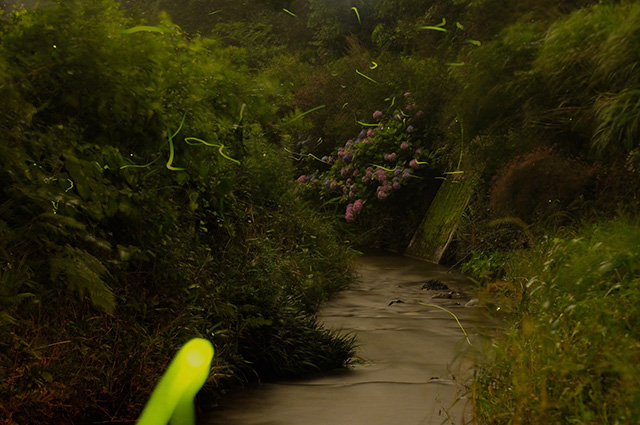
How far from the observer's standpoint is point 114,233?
16.4ft

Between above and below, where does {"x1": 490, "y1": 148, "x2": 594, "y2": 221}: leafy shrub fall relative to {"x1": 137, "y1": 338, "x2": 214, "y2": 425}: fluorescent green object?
above

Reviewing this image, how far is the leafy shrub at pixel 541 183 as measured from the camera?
27.8 ft

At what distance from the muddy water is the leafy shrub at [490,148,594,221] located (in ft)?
3.86

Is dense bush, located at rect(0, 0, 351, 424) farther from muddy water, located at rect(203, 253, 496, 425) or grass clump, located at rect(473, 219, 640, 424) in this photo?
grass clump, located at rect(473, 219, 640, 424)

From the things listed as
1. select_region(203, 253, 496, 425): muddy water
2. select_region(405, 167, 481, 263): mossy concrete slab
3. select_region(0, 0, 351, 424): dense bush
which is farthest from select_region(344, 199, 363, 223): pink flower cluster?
select_region(0, 0, 351, 424): dense bush

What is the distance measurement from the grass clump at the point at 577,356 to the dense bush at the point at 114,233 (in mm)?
1680

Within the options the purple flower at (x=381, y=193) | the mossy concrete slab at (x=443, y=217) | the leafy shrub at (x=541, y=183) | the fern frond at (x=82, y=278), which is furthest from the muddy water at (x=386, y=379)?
the purple flower at (x=381, y=193)

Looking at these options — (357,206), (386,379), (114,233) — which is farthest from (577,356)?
(357,206)

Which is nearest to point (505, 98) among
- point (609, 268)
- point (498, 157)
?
point (498, 157)

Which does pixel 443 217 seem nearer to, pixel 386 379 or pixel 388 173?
pixel 388 173

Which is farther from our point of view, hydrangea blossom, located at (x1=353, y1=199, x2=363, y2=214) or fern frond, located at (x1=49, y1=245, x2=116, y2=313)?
hydrangea blossom, located at (x1=353, y1=199, x2=363, y2=214)

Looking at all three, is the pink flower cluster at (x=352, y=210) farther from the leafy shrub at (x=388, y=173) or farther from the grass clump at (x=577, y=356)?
the grass clump at (x=577, y=356)

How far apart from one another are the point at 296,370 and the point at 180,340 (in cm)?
101

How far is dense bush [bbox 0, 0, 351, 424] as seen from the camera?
3982 mm
